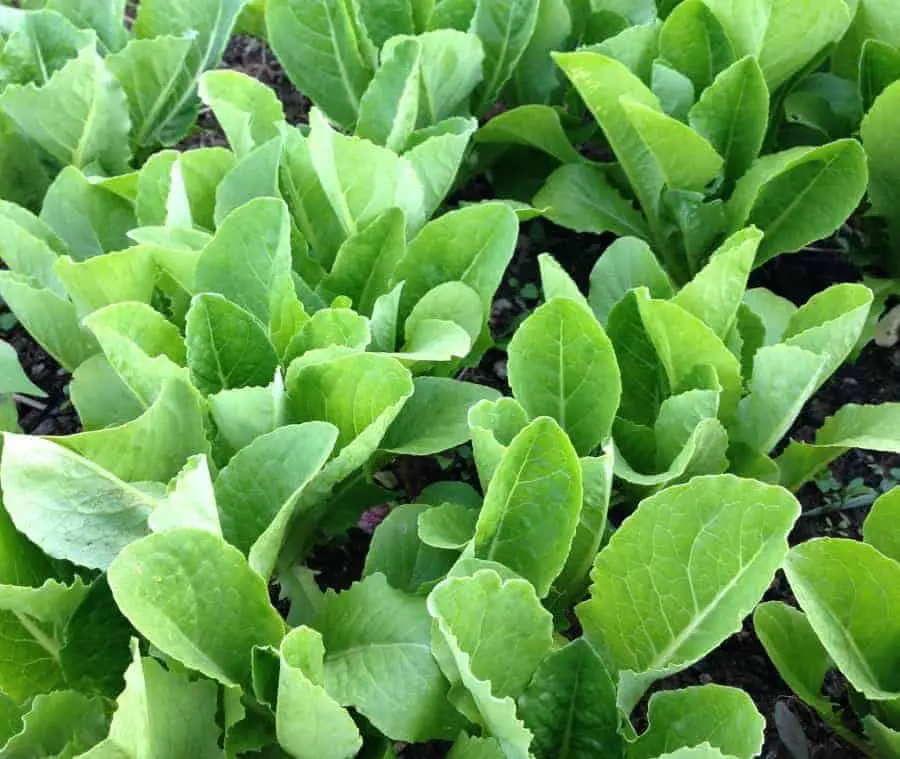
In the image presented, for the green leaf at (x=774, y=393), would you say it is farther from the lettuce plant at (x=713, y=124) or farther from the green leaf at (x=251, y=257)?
the green leaf at (x=251, y=257)

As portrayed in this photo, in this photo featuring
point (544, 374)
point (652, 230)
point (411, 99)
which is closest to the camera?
point (544, 374)

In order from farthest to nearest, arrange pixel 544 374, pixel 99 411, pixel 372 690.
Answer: pixel 99 411
pixel 544 374
pixel 372 690

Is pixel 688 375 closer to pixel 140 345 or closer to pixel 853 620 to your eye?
pixel 853 620

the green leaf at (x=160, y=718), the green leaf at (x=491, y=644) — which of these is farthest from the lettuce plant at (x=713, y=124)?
the green leaf at (x=160, y=718)

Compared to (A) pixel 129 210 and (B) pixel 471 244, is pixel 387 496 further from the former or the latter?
(A) pixel 129 210

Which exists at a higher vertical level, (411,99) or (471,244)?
(411,99)

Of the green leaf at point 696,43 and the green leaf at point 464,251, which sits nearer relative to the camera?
the green leaf at point 464,251

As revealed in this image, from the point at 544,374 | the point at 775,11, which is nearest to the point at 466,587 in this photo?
the point at 544,374
